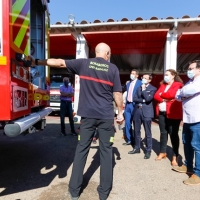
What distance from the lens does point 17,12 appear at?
2254mm

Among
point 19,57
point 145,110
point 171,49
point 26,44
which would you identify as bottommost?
point 145,110

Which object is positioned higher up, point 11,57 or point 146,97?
point 11,57

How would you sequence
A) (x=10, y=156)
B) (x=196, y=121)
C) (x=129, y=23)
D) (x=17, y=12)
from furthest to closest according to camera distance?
(x=129, y=23) < (x=10, y=156) < (x=196, y=121) < (x=17, y=12)

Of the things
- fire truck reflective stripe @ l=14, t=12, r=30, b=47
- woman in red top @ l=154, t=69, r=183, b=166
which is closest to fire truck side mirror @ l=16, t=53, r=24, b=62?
fire truck reflective stripe @ l=14, t=12, r=30, b=47

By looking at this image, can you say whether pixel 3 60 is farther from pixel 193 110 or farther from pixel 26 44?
pixel 193 110

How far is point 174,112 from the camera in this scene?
3785 mm

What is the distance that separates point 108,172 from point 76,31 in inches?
267

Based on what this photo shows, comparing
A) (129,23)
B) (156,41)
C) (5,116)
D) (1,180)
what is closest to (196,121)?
(5,116)

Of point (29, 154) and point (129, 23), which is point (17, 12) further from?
point (129, 23)

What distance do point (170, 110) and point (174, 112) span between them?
75 millimetres

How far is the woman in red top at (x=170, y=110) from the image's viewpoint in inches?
150

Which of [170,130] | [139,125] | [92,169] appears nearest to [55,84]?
[139,125]

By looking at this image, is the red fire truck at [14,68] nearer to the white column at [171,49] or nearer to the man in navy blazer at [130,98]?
the man in navy blazer at [130,98]

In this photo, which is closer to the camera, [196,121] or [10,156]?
[196,121]
